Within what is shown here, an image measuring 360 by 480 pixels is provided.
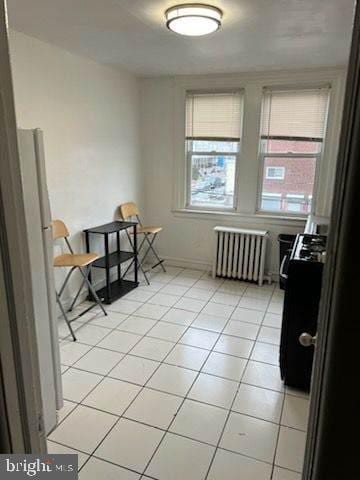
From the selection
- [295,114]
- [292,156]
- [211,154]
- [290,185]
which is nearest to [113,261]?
[211,154]

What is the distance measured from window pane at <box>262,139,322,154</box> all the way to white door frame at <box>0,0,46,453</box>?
3704 millimetres

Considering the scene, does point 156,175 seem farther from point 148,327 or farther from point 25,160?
point 25,160

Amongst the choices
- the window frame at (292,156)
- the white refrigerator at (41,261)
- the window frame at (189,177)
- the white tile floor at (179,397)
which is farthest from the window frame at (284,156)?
the white refrigerator at (41,261)

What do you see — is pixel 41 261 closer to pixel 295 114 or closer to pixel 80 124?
pixel 80 124

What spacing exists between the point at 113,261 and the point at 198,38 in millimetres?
2265

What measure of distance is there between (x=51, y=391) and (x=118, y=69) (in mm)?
3353

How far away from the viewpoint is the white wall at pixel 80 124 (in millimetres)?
2844

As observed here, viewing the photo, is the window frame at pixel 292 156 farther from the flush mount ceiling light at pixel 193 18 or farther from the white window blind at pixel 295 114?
the flush mount ceiling light at pixel 193 18

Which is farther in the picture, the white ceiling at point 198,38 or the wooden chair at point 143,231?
the wooden chair at point 143,231

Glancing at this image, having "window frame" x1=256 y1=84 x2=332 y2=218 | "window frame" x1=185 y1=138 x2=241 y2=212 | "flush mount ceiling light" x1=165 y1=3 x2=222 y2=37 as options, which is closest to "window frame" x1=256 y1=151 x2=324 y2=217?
"window frame" x1=256 y1=84 x2=332 y2=218

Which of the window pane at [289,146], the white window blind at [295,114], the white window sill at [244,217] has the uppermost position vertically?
the white window blind at [295,114]

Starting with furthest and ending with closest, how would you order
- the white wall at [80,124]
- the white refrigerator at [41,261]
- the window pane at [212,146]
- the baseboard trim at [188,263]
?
the baseboard trim at [188,263], the window pane at [212,146], the white wall at [80,124], the white refrigerator at [41,261]

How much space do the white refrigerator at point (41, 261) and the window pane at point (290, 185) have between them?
3.01m

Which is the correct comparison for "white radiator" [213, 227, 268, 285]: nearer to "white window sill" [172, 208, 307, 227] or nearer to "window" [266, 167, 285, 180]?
"white window sill" [172, 208, 307, 227]
